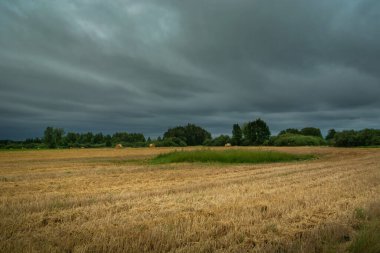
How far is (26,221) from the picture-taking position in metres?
6.78

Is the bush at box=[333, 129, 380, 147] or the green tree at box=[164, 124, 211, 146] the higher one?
the green tree at box=[164, 124, 211, 146]

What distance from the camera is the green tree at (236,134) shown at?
9621 cm

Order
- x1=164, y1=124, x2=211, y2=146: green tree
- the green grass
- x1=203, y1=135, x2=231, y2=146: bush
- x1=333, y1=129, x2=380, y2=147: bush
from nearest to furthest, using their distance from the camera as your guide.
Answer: the green grass
x1=333, y1=129, x2=380, y2=147: bush
x1=203, y1=135, x2=231, y2=146: bush
x1=164, y1=124, x2=211, y2=146: green tree

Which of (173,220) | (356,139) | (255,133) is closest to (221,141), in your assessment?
(255,133)

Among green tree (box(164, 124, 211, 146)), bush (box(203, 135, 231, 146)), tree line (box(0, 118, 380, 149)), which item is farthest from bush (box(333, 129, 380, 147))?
green tree (box(164, 124, 211, 146))

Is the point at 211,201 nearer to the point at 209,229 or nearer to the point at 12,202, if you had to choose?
the point at 209,229

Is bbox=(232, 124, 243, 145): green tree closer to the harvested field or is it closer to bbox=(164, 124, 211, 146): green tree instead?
bbox=(164, 124, 211, 146): green tree

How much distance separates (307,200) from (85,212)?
5.91 metres

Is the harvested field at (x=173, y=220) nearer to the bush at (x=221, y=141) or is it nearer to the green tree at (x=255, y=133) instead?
the green tree at (x=255, y=133)

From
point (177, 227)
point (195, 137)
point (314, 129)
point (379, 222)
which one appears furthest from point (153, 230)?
point (314, 129)

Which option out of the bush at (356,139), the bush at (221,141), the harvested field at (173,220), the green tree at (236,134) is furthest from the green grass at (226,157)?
the bush at (221,141)

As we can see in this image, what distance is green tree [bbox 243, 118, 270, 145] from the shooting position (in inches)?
3786

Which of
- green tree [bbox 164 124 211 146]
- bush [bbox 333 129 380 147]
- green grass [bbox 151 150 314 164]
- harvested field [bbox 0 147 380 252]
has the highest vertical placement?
green tree [bbox 164 124 211 146]

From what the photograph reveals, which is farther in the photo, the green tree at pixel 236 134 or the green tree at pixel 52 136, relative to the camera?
the green tree at pixel 52 136
